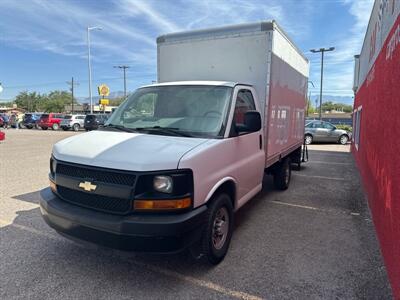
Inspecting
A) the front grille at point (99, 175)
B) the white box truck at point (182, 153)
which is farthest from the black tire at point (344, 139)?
the front grille at point (99, 175)

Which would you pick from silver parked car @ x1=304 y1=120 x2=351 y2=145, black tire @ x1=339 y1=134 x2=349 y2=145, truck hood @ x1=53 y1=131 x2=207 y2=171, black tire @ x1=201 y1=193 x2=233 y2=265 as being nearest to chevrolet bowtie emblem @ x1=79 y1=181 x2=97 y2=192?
truck hood @ x1=53 y1=131 x2=207 y2=171

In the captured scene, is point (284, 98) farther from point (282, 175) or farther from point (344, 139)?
point (344, 139)

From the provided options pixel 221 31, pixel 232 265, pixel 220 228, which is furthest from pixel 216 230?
pixel 221 31

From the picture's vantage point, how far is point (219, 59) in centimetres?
503

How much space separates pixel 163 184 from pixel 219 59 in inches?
115

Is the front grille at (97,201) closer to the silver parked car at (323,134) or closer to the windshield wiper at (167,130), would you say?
the windshield wiper at (167,130)

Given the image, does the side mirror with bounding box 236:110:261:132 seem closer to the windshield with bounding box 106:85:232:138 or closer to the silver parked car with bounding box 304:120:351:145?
the windshield with bounding box 106:85:232:138

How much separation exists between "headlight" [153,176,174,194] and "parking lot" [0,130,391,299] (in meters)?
0.72

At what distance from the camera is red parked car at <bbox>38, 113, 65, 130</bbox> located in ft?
107

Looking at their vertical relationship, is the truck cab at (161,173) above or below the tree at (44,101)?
below

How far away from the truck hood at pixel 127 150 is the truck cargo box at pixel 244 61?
203 centimetres

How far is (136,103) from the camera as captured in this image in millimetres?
4359

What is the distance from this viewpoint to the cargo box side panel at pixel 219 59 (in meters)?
4.79

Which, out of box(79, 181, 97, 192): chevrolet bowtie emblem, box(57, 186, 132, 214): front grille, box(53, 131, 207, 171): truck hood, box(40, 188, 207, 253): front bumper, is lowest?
box(40, 188, 207, 253): front bumper
